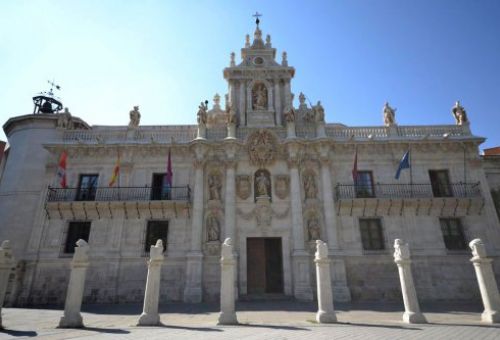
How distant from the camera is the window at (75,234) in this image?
18.2m

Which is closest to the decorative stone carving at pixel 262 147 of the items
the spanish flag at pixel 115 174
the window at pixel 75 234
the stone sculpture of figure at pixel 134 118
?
the stone sculpture of figure at pixel 134 118

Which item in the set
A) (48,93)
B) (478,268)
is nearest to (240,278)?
(478,268)

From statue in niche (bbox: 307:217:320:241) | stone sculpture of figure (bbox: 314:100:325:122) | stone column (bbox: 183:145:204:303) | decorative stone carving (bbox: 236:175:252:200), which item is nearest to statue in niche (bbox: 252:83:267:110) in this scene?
stone sculpture of figure (bbox: 314:100:325:122)

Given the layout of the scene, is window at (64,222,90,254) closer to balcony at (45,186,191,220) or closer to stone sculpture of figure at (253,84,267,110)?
balcony at (45,186,191,220)

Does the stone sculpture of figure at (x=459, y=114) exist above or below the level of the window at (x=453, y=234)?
above

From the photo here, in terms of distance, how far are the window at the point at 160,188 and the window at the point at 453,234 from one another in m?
16.4

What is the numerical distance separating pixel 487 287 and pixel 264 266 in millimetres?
10579

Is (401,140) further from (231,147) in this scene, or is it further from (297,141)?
(231,147)

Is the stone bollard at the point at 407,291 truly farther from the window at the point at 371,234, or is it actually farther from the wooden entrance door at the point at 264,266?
the wooden entrance door at the point at 264,266

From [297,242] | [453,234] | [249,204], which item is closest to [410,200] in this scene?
[453,234]

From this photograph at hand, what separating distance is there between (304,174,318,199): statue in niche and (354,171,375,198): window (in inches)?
94.5

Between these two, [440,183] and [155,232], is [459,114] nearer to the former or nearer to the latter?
[440,183]

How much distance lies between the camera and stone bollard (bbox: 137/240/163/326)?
9.16 meters

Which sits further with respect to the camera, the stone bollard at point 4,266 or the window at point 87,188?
the window at point 87,188
